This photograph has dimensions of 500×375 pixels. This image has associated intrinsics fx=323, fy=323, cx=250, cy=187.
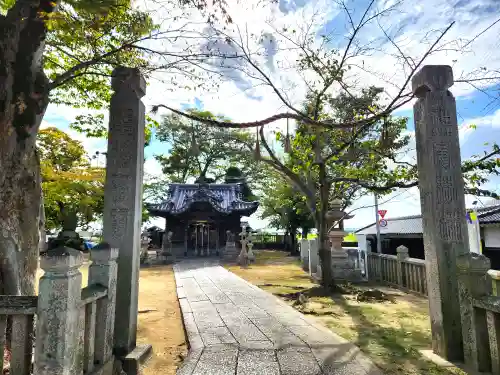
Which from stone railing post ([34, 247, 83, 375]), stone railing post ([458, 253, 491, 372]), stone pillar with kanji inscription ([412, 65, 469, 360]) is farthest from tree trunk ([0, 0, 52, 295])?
stone railing post ([458, 253, 491, 372])

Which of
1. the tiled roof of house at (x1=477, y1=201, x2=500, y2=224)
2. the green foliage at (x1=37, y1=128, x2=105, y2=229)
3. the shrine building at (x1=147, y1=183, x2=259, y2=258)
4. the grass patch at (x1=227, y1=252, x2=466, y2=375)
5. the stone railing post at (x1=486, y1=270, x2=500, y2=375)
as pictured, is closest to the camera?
the stone railing post at (x1=486, y1=270, x2=500, y2=375)

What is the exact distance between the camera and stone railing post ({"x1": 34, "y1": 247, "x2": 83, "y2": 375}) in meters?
2.39

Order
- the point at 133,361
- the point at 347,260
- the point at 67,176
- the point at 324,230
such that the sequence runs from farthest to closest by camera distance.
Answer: the point at 67,176 < the point at 347,260 < the point at 324,230 < the point at 133,361

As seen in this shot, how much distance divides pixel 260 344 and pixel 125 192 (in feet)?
9.00

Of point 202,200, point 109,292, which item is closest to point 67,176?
point 202,200

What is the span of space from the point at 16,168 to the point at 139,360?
2827mm

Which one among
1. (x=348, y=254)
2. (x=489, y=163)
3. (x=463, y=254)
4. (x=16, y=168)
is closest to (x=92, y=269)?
(x=16, y=168)

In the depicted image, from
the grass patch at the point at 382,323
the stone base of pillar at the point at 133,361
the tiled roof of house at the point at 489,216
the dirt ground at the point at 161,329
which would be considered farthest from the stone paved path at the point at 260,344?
the tiled roof of house at the point at 489,216

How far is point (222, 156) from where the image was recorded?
33.6 meters

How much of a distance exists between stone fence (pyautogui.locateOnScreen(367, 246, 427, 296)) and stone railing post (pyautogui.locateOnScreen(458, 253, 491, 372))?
567 centimetres

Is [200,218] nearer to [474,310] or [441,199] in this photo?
[441,199]

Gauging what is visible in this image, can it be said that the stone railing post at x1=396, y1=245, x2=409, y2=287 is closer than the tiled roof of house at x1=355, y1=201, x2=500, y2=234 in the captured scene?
Yes

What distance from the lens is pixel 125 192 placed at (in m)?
4.09

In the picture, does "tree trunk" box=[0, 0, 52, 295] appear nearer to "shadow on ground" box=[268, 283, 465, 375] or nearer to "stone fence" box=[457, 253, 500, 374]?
"shadow on ground" box=[268, 283, 465, 375]
